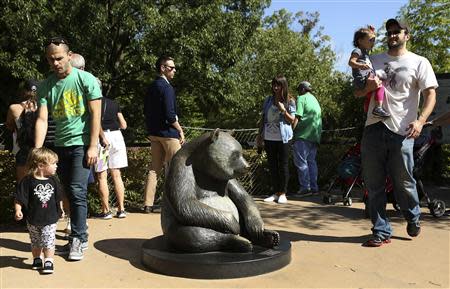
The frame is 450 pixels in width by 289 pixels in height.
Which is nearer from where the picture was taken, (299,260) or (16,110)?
(299,260)

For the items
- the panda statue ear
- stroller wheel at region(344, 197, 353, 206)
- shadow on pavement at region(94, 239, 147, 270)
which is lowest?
shadow on pavement at region(94, 239, 147, 270)

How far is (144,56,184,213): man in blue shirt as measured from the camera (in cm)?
642

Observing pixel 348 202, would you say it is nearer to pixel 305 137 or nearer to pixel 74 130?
pixel 305 137

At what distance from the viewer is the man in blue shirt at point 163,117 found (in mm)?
6422

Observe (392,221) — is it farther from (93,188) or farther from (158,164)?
(93,188)

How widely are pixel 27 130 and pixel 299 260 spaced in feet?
10.6

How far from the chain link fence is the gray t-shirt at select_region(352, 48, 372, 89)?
1.44 meters

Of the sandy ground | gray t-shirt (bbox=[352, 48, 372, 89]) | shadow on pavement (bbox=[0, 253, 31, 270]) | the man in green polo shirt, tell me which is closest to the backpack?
the sandy ground

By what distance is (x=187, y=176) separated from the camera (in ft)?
14.3

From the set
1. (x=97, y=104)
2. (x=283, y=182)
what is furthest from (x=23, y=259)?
(x=283, y=182)

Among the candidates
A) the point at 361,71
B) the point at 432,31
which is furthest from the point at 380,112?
the point at 432,31

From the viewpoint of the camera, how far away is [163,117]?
6461mm

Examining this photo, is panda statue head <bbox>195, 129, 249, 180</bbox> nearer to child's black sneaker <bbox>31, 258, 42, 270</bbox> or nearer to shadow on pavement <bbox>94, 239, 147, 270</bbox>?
shadow on pavement <bbox>94, 239, 147, 270</bbox>

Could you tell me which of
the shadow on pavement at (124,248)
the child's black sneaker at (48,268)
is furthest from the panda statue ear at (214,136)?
the child's black sneaker at (48,268)
